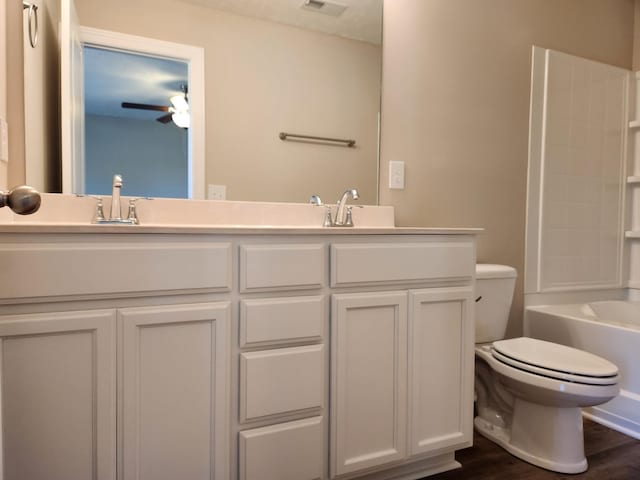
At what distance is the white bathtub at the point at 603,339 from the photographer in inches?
78.0

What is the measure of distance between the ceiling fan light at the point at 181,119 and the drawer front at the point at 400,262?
80cm

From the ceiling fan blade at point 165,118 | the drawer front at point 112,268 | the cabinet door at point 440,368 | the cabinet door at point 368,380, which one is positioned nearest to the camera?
the drawer front at point 112,268

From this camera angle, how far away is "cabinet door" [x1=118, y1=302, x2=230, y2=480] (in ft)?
3.67

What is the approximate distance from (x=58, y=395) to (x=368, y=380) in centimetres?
90

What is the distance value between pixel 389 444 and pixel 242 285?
0.77 metres

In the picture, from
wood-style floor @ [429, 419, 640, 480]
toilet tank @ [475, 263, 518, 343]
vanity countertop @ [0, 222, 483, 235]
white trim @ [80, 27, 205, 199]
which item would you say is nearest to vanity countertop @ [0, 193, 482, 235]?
vanity countertop @ [0, 222, 483, 235]

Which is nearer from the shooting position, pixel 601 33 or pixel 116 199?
pixel 116 199

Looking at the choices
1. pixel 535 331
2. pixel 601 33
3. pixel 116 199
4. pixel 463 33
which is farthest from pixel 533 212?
pixel 116 199

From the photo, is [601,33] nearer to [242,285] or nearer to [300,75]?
[300,75]

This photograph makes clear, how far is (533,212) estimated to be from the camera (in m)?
2.38

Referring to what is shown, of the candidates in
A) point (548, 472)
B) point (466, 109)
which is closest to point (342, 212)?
point (466, 109)

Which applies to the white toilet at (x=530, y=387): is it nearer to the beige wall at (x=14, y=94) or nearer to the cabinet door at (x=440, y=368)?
the cabinet door at (x=440, y=368)

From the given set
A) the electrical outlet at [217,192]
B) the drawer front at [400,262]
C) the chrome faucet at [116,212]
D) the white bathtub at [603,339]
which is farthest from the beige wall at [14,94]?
the white bathtub at [603,339]

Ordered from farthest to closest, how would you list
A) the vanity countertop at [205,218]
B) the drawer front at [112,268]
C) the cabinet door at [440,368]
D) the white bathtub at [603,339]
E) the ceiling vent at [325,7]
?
the white bathtub at [603,339] < the ceiling vent at [325,7] < the cabinet door at [440,368] < the vanity countertop at [205,218] < the drawer front at [112,268]
